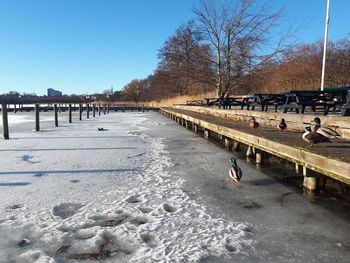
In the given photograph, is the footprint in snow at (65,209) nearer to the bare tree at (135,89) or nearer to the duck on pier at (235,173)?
the duck on pier at (235,173)

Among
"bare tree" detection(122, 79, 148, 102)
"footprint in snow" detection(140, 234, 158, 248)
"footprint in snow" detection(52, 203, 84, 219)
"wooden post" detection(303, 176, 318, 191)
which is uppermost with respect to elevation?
"bare tree" detection(122, 79, 148, 102)

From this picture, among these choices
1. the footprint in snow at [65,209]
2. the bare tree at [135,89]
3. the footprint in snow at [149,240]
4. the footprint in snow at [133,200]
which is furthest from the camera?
the bare tree at [135,89]

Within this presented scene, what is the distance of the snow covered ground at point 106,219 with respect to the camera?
176 cm

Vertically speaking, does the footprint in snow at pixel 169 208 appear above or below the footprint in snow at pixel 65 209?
above

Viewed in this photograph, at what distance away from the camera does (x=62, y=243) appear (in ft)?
6.08

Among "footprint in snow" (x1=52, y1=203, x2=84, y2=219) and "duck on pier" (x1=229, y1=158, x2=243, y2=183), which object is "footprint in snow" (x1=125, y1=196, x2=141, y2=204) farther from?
"duck on pier" (x1=229, y1=158, x2=243, y2=183)

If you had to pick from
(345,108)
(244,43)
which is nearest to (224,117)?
(345,108)

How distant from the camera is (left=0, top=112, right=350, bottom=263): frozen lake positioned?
5.74 feet

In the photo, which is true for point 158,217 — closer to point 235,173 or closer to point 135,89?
point 235,173

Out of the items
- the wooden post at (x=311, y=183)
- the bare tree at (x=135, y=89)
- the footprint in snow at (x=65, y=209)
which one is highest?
the bare tree at (x=135, y=89)

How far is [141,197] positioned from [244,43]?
16111 mm

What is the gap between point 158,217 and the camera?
2309 millimetres

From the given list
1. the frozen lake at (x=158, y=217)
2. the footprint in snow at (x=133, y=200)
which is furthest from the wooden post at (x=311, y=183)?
the footprint in snow at (x=133, y=200)

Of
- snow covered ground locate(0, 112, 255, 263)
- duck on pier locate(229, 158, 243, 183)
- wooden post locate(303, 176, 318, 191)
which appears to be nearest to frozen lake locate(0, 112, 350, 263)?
snow covered ground locate(0, 112, 255, 263)
